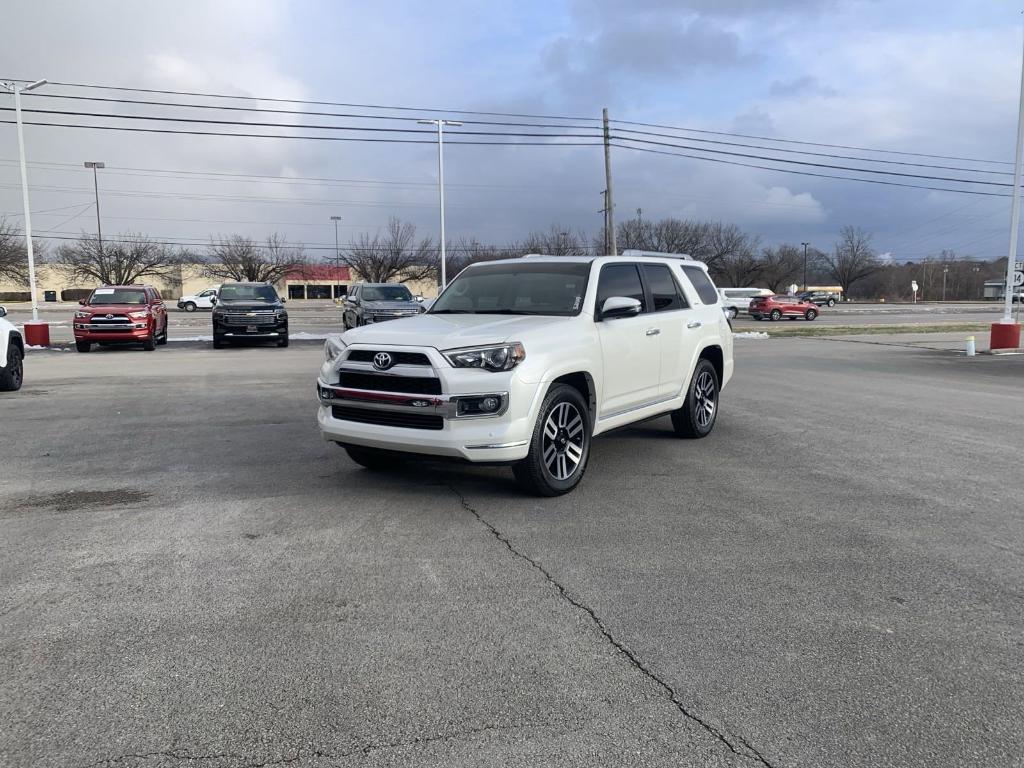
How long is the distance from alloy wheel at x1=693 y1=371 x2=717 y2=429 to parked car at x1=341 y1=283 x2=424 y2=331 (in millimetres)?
17628

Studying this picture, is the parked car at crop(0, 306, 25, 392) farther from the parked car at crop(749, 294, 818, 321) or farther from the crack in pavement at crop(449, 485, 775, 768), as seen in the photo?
the parked car at crop(749, 294, 818, 321)

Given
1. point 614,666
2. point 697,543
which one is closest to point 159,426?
point 697,543

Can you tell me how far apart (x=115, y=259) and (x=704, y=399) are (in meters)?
80.1

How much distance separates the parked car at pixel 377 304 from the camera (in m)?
25.6

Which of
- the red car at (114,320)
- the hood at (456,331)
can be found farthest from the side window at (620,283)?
the red car at (114,320)

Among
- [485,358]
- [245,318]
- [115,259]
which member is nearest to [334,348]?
[485,358]

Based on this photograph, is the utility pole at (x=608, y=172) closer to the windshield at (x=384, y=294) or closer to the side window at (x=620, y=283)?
the windshield at (x=384, y=294)

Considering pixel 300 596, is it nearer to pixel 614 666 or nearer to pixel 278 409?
pixel 614 666

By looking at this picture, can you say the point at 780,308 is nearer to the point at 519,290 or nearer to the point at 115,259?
the point at 519,290

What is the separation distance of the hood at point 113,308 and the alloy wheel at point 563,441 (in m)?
18.7

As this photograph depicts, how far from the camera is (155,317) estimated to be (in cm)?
2231

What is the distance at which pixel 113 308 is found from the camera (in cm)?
2138

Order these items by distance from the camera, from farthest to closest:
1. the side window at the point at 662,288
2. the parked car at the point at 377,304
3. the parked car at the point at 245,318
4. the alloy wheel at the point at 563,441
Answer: the parked car at the point at 377,304 → the parked car at the point at 245,318 → the side window at the point at 662,288 → the alloy wheel at the point at 563,441

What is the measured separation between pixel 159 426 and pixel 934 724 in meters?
8.84
